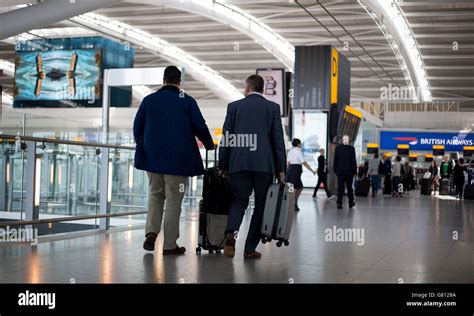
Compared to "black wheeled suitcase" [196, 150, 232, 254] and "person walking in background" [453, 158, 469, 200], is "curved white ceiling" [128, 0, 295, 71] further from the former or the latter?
"black wheeled suitcase" [196, 150, 232, 254]

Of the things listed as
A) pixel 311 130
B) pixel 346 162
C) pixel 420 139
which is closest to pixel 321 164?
pixel 311 130

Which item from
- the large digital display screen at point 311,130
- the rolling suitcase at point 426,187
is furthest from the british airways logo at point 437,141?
the large digital display screen at point 311,130

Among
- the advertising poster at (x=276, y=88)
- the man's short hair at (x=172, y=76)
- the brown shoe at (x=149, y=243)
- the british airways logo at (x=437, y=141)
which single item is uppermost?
the advertising poster at (x=276, y=88)

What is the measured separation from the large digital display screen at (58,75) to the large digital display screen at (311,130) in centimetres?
711

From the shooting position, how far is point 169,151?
20.5 ft

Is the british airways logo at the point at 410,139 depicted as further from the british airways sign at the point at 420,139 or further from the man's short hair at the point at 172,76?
the man's short hair at the point at 172,76

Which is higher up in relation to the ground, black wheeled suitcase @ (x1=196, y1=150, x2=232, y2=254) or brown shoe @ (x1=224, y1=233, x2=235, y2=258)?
black wheeled suitcase @ (x1=196, y1=150, x2=232, y2=254)

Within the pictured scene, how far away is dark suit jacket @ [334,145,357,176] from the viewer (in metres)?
14.9

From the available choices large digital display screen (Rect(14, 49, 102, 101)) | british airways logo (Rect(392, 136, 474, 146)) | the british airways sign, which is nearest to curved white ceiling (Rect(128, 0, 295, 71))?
large digital display screen (Rect(14, 49, 102, 101))

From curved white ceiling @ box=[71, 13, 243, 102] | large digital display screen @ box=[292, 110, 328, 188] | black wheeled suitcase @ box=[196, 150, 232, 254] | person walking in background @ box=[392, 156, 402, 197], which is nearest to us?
black wheeled suitcase @ box=[196, 150, 232, 254]

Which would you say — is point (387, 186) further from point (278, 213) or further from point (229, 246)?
point (229, 246)

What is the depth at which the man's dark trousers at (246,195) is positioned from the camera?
20.1 ft

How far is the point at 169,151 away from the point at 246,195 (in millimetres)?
829
